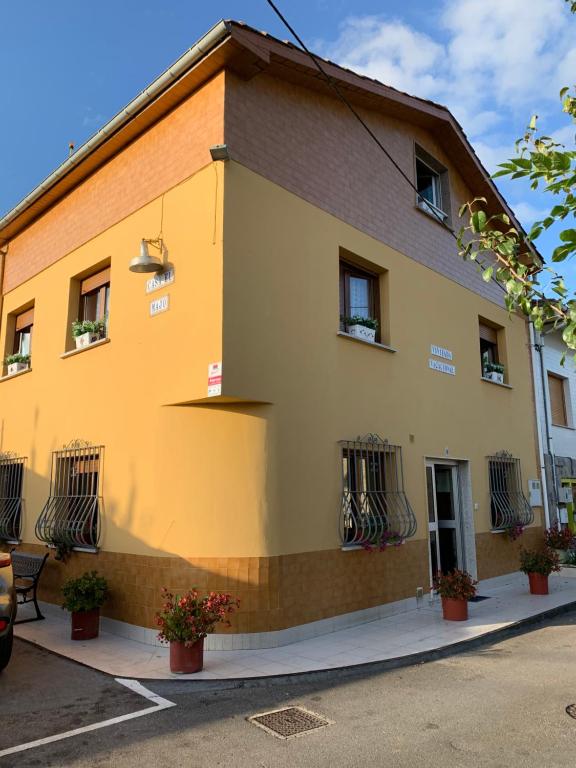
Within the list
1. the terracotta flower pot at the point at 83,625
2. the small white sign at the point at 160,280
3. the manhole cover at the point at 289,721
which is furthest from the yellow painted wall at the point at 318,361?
the terracotta flower pot at the point at 83,625

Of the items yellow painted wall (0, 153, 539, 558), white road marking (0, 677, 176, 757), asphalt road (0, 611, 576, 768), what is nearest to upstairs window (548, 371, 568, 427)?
yellow painted wall (0, 153, 539, 558)

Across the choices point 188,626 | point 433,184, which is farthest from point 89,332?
point 433,184

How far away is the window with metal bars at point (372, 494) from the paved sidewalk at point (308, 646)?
1.14 meters

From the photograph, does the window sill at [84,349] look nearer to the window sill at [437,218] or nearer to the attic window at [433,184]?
the window sill at [437,218]

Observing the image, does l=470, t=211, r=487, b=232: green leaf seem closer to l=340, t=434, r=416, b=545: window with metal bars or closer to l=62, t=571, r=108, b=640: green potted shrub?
l=340, t=434, r=416, b=545: window with metal bars

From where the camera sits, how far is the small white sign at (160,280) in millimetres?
7500

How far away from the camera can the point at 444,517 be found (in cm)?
1020

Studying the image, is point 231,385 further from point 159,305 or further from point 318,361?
point 159,305

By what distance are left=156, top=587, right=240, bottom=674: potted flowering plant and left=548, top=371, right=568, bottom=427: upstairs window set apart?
1136 centimetres

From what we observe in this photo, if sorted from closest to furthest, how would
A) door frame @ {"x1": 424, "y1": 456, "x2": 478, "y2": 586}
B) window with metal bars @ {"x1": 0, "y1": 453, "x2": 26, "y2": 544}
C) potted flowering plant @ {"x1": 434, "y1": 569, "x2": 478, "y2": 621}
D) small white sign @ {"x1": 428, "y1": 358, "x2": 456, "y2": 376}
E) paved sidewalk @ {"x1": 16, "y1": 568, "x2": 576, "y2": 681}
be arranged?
paved sidewalk @ {"x1": 16, "y1": 568, "x2": 576, "y2": 681}
potted flowering plant @ {"x1": 434, "y1": 569, "x2": 478, "y2": 621}
window with metal bars @ {"x1": 0, "y1": 453, "x2": 26, "y2": 544}
small white sign @ {"x1": 428, "y1": 358, "x2": 456, "y2": 376}
door frame @ {"x1": 424, "y1": 456, "x2": 478, "y2": 586}

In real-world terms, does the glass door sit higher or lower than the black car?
higher

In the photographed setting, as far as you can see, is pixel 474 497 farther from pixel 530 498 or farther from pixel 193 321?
pixel 193 321

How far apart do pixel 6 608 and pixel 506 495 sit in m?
9.21

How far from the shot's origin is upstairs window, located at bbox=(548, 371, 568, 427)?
576 inches
